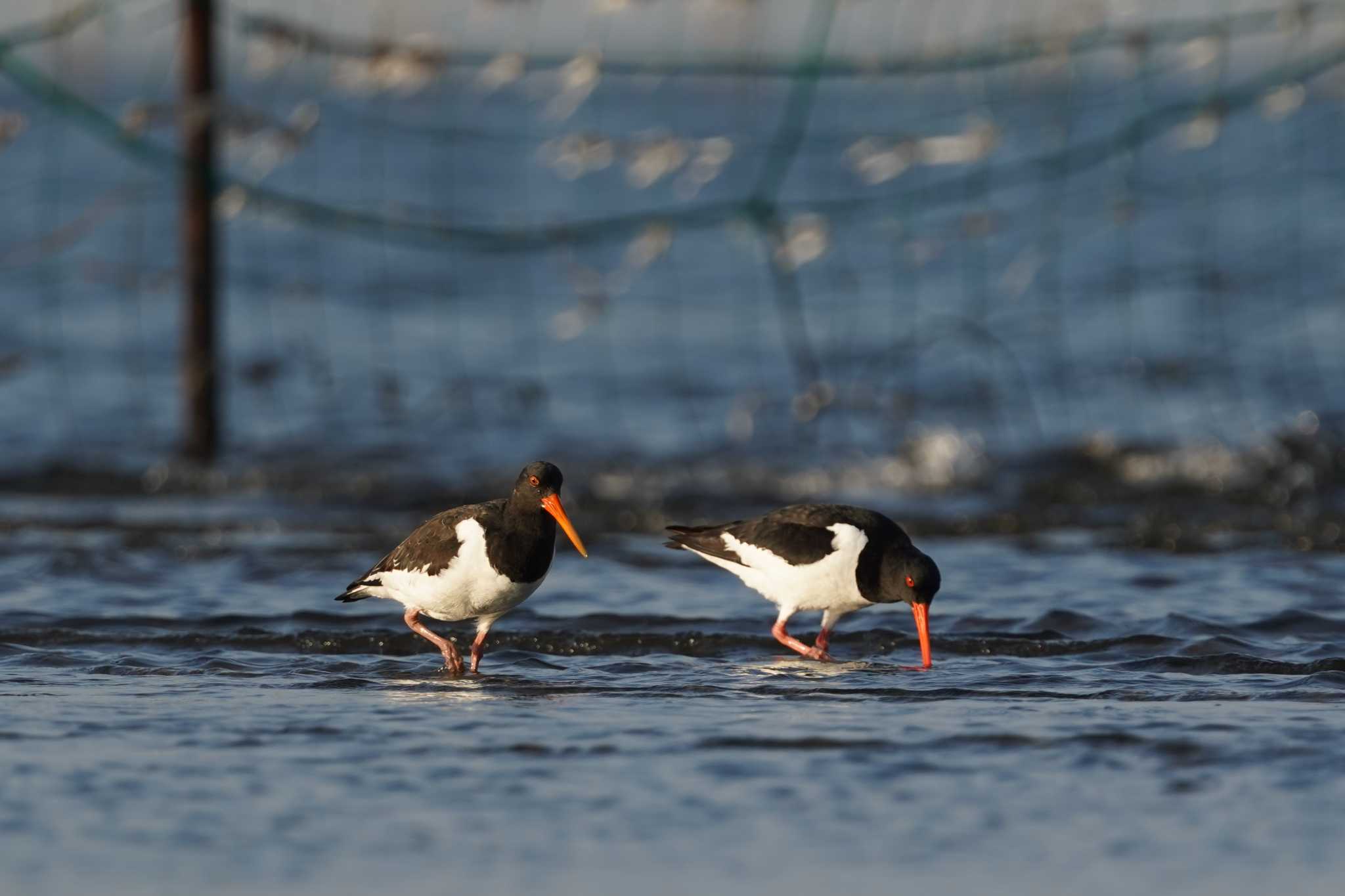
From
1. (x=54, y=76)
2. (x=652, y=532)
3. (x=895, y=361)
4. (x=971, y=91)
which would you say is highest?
(x=971, y=91)

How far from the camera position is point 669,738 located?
646 cm

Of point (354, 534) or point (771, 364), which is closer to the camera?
point (354, 534)

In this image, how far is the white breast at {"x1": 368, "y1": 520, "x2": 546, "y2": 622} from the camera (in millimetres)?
7617

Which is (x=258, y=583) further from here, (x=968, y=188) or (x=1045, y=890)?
(x=968, y=188)

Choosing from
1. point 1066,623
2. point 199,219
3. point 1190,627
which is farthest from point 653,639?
point 199,219

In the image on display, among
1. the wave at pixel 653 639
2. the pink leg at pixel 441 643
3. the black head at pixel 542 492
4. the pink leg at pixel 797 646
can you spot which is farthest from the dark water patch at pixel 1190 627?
the pink leg at pixel 441 643

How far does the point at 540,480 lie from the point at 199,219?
625 cm

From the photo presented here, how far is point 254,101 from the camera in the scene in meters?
15.2

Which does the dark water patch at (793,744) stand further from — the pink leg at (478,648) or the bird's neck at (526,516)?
the pink leg at (478,648)

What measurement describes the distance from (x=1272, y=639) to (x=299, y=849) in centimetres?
490

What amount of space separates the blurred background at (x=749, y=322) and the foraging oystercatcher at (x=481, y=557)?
4445mm

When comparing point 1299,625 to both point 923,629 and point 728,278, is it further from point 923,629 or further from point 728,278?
point 728,278

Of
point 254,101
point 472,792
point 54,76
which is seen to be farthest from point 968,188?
point 472,792

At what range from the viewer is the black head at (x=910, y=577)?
8156 mm
